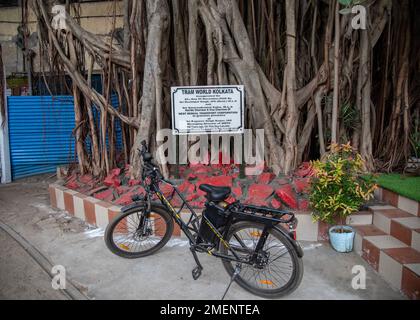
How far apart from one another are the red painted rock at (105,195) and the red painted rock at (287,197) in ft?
6.24

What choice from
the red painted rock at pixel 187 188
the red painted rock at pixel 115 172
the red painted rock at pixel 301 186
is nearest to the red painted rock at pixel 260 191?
the red painted rock at pixel 301 186

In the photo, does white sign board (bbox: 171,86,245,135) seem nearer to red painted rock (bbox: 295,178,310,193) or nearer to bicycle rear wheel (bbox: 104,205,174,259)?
red painted rock (bbox: 295,178,310,193)

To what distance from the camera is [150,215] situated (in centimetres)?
360

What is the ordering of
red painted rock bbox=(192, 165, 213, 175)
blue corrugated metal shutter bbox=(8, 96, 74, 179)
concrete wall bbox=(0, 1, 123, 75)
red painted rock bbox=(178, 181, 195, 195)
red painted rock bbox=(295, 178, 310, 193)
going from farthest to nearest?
concrete wall bbox=(0, 1, 123, 75) → blue corrugated metal shutter bbox=(8, 96, 74, 179) → red painted rock bbox=(192, 165, 213, 175) → red painted rock bbox=(178, 181, 195, 195) → red painted rock bbox=(295, 178, 310, 193)

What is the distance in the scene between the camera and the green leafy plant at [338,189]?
3.56 metres

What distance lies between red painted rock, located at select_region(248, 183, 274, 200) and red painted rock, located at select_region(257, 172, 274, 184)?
12 cm

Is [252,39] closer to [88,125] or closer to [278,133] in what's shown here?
[278,133]

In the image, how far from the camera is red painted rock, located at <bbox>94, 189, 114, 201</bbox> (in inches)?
180

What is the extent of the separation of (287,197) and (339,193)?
23.5 inches

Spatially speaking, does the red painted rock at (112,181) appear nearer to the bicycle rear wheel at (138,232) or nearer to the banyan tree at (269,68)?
the banyan tree at (269,68)

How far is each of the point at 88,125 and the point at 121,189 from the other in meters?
1.35

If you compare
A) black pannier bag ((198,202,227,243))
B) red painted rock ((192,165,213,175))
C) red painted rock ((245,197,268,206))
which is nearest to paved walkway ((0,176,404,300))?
black pannier bag ((198,202,227,243))

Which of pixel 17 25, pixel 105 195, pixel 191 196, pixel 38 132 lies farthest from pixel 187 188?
pixel 17 25

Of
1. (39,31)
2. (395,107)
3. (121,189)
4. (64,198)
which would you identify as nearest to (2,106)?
(39,31)
